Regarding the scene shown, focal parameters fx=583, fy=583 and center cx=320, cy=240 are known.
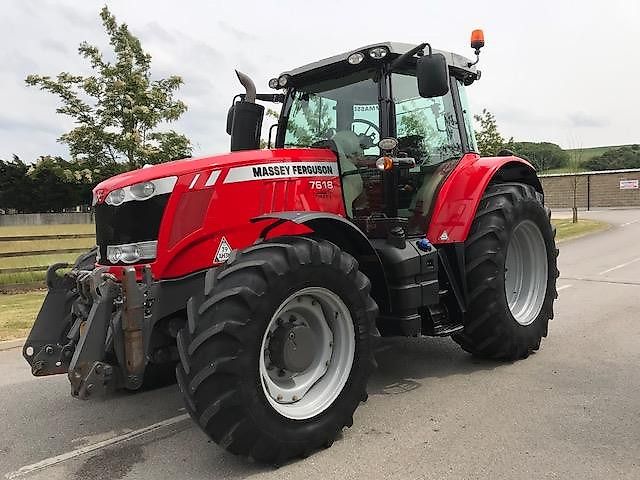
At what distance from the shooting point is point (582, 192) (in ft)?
141

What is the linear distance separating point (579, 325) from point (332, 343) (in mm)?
3991

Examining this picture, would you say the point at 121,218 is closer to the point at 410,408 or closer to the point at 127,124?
the point at 410,408

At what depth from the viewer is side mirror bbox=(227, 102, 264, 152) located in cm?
481

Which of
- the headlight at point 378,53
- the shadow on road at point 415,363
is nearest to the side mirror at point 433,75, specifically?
the headlight at point 378,53

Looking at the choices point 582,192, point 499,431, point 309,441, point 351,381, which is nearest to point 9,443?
point 309,441

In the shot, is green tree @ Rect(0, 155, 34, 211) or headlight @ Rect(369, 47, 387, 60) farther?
green tree @ Rect(0, 155, 34, 211)

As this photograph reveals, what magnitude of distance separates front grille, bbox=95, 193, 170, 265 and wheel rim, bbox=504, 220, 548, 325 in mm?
3384

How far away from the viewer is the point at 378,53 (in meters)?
4.41

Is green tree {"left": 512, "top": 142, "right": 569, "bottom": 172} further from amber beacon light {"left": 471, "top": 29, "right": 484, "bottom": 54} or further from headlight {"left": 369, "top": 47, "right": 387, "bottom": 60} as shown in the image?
headlight {"left": 369, "top": 47, "right": 387, "bottom": 60}

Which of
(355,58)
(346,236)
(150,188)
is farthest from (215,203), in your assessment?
(355,58)

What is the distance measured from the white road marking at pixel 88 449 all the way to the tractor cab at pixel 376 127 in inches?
78.6

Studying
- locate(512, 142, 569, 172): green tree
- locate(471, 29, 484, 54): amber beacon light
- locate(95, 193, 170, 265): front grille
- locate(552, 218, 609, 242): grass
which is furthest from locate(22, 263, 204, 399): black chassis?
locate(512, 142, 569, 172): green tree

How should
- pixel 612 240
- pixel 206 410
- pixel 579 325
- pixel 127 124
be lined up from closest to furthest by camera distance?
pixel 206 410, pixel 579 325, pixel 127 124, pixel 612 240

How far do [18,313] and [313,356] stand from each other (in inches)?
244
